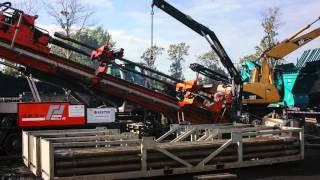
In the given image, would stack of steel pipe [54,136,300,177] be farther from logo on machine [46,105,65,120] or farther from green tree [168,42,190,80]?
green tree [168,42,190,80]

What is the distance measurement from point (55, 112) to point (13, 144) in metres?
1.41

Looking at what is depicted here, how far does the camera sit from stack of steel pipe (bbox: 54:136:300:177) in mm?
8570

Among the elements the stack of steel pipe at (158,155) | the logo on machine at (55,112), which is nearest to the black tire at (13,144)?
the logo on machine at (55,112)

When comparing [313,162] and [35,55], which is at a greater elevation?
[35,55]

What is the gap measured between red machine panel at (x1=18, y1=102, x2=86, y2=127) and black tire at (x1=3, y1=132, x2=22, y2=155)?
1.43 ft

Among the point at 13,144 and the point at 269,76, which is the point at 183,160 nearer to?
the point at 13,144

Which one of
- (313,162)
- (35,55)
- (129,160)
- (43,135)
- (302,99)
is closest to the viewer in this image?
(129,160)

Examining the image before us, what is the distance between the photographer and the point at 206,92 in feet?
53.4

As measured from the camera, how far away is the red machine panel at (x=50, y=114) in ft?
42.8

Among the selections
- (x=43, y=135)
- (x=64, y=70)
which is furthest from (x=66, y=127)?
(x=43, y=135)

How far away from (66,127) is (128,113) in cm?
379

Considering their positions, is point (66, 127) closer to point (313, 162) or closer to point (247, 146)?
point (247, 146)

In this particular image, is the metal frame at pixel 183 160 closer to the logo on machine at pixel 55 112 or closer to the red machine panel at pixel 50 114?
the red machine panel at pixel 50 114

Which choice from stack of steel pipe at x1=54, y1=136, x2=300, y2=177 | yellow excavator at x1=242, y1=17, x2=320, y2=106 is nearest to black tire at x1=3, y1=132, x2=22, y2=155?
stack of steel pipe at x1=54, y1=136, x2=300, y2=177
